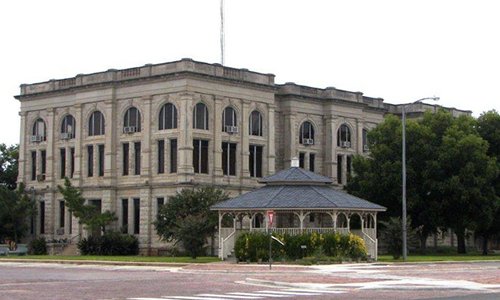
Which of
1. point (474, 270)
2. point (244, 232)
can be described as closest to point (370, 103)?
point (244, 232)

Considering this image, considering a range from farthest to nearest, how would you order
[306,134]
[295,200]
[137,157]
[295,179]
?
[306,134], [137,157], [295,179], [295,200]

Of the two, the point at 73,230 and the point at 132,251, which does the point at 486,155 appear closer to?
the point at 132,251

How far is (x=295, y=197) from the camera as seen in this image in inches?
2218

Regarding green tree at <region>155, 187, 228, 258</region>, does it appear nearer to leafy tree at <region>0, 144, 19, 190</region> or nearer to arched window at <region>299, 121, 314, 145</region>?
arched window at <region>299, 121, 314, 145</region>

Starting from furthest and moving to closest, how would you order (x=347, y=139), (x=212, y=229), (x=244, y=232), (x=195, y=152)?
(x=347, y=139), (x=195, y=152), (x=212, y=229), (x=244, y=232)

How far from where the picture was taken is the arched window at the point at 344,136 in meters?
84.6

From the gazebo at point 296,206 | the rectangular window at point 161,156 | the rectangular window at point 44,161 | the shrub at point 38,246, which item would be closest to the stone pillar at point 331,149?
the rectangular window at point 161,156

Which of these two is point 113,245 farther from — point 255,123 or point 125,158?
point 255,123

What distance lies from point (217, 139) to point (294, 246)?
20.0m

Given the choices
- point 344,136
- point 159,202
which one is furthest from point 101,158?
point 344,136

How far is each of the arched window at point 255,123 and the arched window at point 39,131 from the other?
60.4ft

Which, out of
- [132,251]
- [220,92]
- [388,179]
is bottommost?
[132,251]

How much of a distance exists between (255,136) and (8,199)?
21051 mm

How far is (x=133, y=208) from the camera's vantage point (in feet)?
241
